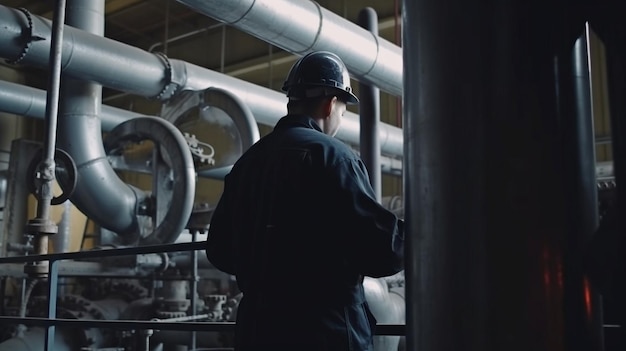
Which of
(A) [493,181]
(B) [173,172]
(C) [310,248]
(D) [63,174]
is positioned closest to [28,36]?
(D) [63,174]

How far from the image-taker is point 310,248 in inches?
37.2

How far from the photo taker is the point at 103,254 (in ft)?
5.77

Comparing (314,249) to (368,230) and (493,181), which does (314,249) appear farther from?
(493,181)

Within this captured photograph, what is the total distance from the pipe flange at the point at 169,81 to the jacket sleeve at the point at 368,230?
2.86m

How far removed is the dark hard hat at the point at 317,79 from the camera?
1.12m

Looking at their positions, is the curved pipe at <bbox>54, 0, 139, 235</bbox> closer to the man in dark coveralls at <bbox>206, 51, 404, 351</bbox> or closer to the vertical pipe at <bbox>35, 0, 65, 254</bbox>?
the vertical pipe at <bbox>35, 0, 65, 254</bbox>

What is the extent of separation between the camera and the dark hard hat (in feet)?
3.67

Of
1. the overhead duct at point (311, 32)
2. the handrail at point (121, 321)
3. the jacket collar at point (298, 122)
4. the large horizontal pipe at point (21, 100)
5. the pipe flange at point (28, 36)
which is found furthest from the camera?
the large horizontal pipe at point (21, 100)

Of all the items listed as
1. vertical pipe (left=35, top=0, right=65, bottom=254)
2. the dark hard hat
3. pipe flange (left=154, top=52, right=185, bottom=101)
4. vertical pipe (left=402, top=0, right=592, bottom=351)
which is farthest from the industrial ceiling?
vertical pipe (left=402, top=0, right=592, bottom=351)

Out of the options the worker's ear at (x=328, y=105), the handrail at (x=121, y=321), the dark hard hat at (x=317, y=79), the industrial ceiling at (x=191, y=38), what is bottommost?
the handrail at (x=121, y=321)

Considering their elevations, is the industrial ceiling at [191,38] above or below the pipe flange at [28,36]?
above

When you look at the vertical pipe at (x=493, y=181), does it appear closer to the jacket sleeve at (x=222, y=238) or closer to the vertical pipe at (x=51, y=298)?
the jacket sleeve at (x=222, y=238)

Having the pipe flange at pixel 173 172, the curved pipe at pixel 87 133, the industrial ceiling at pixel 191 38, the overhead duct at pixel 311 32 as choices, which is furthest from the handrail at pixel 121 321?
the industrial ceiling at pixel 191 38

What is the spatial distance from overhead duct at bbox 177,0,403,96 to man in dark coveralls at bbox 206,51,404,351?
5.35ft
